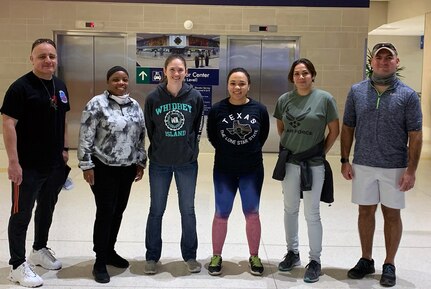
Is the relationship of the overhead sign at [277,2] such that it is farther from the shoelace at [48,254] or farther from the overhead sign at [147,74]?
the shoelace at [48,254]

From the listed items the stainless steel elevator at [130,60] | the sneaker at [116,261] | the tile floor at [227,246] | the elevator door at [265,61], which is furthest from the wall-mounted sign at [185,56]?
the sneaker at [116,261]

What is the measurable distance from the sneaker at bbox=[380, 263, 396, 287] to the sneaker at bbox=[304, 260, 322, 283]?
1.49ft

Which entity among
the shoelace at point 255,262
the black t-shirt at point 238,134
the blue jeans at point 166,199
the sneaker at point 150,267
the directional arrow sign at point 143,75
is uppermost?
the directional arrow sign at point 143,75

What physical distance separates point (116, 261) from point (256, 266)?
3.56ft

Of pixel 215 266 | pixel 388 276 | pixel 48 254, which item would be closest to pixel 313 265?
pixel 388 276

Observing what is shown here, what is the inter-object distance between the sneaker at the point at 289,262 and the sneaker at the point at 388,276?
651 millimetres

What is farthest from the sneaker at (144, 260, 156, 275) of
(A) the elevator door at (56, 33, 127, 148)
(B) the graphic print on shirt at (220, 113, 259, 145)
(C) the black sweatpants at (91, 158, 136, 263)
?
(A) the elevator door at (56, 33, 127, 148)

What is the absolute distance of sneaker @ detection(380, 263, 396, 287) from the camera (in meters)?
3.66

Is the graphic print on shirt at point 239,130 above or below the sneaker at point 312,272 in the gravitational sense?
above

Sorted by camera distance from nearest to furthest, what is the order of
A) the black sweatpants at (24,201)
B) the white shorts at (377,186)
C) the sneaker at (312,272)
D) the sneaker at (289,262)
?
the black sweatpants at (24,201) < the white shorts at (377,186) < the sneaker at (312,272) < the sneaker at (289,262)

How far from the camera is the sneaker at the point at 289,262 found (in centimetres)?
394

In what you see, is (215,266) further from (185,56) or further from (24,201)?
(185,56)

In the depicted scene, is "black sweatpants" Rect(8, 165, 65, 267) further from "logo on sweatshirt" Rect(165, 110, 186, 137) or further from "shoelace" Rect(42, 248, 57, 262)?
"logo on sweatshirt" Rect(165, 110, 186, 137)

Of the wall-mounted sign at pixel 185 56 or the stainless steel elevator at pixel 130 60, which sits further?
the stainless steel elevator at pixel 130 60
